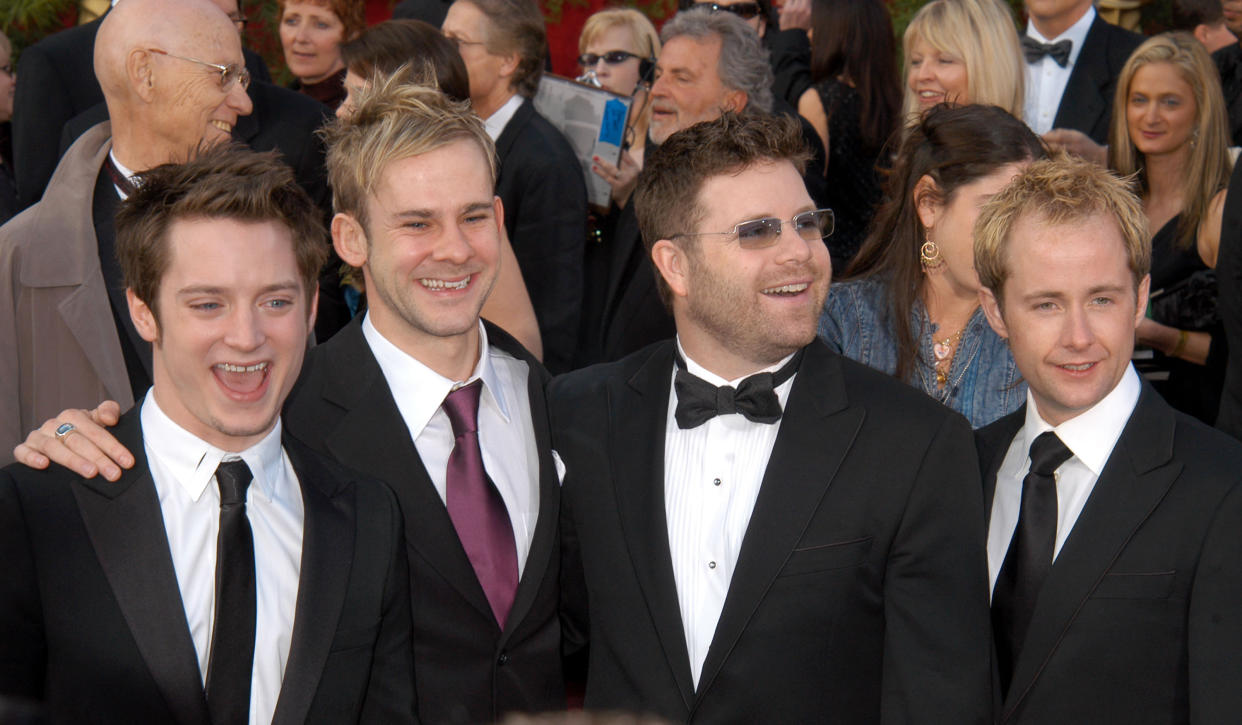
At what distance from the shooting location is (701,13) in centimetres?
547

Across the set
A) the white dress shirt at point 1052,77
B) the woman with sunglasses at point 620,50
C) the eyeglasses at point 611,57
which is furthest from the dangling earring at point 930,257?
the eyeglasses at point 611,57

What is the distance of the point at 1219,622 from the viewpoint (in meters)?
2.61

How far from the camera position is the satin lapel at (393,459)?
290 cm

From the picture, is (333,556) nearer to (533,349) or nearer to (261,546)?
(261,546)

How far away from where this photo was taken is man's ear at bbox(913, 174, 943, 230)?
366 cm

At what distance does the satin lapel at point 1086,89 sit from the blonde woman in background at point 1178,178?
1.47 ft

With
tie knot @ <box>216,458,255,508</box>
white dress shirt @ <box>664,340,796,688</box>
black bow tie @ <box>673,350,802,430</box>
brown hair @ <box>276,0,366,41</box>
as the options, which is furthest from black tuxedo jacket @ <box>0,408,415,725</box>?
brown hair @ <box>276,0,366,41</box>

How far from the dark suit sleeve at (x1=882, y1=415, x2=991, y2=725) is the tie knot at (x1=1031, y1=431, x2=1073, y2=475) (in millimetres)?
131

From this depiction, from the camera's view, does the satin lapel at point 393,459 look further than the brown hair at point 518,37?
No

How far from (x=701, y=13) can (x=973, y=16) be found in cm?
114

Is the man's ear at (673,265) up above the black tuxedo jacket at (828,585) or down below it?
above

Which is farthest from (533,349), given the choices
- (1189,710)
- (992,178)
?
(1189,710)

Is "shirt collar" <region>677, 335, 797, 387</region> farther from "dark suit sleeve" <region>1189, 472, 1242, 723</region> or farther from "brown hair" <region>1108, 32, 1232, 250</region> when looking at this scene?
"brown hair" <region>1108, 32, 1232, 250</region>

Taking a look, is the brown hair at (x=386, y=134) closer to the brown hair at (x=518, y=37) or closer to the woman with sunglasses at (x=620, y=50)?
the brown hair at (x=518, y=37)
